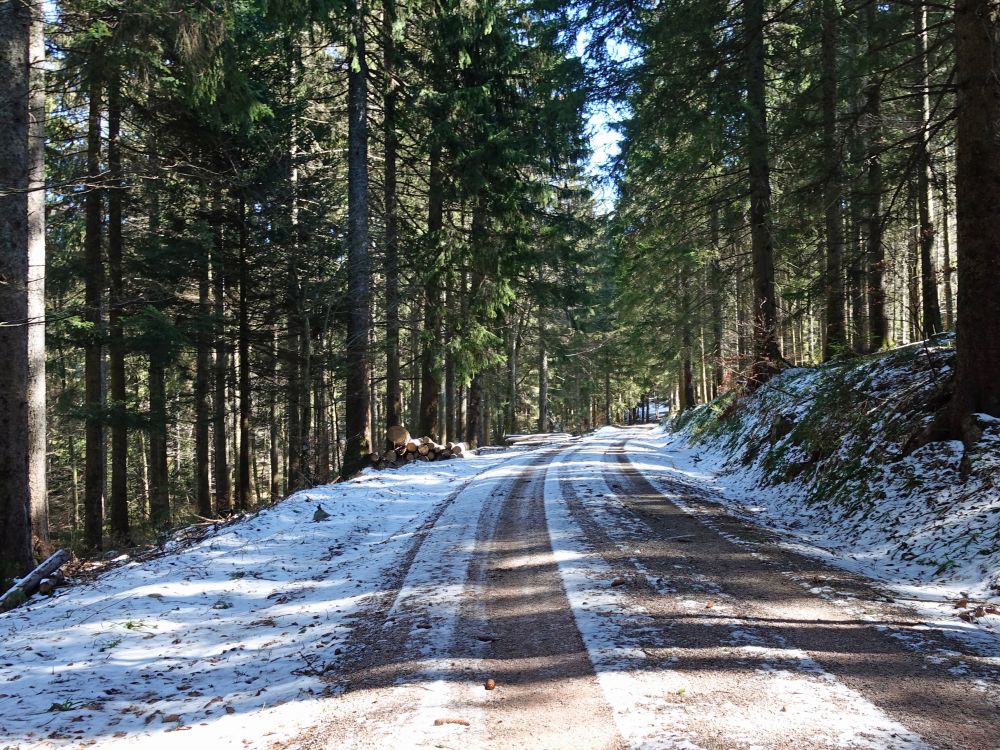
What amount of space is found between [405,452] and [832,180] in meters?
11.4

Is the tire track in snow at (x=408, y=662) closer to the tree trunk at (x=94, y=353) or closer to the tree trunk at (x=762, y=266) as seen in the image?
the tree trunk at (x=762, y=266)

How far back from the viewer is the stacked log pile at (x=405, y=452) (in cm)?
1474

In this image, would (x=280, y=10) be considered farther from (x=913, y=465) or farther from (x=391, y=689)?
(x=913, y=465)

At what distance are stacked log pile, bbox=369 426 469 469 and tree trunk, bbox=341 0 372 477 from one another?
53 centimetres

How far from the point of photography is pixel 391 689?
11.3 feet

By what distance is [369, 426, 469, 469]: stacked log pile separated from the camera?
1474 centimetres

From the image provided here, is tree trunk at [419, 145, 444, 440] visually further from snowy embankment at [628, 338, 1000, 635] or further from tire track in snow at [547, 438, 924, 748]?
tire track in snow at [547, 438, 924, 748]

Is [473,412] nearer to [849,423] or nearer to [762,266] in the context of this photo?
[762,266]

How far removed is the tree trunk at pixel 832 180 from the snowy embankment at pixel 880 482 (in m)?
1.58

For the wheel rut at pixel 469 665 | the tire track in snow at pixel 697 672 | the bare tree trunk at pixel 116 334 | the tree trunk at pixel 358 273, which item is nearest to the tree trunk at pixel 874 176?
the tire track in snow at pixel 697 672

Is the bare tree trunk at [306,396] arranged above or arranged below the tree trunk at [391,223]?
below

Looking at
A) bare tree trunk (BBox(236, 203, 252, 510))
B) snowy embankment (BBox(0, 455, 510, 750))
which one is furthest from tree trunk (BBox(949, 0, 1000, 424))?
bare tree trunk (BBox(236, 203, 252, 510))

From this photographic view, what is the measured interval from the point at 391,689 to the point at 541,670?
0.91 meters

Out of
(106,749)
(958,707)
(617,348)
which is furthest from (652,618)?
(617,348)
